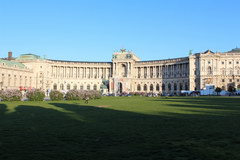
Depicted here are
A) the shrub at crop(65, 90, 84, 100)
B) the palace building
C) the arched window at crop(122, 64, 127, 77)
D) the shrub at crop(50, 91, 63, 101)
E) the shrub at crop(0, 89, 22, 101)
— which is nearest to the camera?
the shrub at crop(0, 89, 22, 101)

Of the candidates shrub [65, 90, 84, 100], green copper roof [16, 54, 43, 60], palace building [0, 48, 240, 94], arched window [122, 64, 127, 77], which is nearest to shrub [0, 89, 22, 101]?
shrub [65, 90, 84, 100]

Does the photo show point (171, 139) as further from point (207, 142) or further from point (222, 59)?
point (222, 59)

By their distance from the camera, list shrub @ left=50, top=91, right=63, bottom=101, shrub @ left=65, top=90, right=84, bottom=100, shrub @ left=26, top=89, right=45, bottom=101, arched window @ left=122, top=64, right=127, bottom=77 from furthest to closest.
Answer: arched window @ left=122, top=64, right=127, bottom=77 → shrub @ left=65, top=90, right=84, bottom=100 → shrub @ left=50, top=91, right=63, bottom=101 → shrub @ left=26, top=89, right=45, bottom=101

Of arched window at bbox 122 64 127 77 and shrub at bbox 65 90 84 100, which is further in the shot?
arched window at bbox 122 64 127 77

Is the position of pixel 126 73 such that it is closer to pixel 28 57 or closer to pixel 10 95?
pixel 28 57

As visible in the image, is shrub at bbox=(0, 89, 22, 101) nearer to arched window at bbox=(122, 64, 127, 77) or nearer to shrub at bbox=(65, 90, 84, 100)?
shrub at bbox=(65, 90, 84, 100)

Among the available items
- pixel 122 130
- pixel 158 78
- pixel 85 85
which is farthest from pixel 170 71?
pixel 122 130

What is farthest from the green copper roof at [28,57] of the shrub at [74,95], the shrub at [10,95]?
the shrub at [10,95]

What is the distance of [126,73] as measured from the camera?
157m

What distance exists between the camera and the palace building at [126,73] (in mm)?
121562

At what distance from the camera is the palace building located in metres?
122

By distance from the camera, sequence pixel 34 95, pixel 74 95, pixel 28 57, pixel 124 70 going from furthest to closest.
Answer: pixel 124 70 → pixel 28 57 → pixel 74 95 → pixel 34 95

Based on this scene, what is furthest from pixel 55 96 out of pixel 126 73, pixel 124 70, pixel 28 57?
pixel 124 70

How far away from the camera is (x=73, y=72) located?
157500 millimetres
